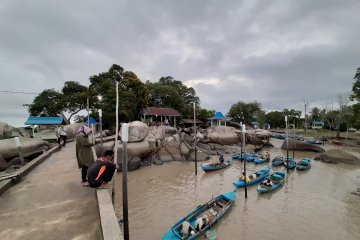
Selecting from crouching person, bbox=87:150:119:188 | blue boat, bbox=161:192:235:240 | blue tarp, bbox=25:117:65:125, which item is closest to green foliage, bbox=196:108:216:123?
blue tarp, bbox=25:117:65:125

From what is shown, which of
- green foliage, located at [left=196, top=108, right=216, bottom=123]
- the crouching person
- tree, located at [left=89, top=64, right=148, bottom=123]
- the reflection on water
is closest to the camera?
the crouching person

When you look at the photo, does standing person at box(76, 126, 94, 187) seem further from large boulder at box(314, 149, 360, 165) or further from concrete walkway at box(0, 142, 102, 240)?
large boulder at box(314, 149, 360, 165)

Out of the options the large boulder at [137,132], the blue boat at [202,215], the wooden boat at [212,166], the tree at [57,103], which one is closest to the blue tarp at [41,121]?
the tree at [57,103]

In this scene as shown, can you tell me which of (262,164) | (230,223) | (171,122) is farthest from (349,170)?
(171,122)

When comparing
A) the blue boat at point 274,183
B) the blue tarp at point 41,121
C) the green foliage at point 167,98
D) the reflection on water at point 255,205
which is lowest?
the reflection on water at point 255,205

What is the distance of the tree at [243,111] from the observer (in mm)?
71625

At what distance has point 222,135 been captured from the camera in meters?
45.2

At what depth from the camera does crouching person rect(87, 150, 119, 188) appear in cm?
682

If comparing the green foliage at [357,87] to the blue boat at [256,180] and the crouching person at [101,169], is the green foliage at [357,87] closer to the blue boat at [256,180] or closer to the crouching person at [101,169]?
the blue boat at [256,180]

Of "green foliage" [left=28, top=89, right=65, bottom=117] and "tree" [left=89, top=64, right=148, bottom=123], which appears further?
"green foliage" [left=28, top=89, right=65, bottom=117]

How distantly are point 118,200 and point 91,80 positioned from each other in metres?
31.9

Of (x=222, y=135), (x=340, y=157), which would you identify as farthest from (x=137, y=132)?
(x=340, y=157)

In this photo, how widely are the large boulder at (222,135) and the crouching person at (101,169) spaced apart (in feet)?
125

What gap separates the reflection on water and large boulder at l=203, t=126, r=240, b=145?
20983 mm
